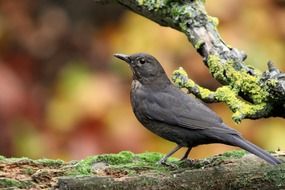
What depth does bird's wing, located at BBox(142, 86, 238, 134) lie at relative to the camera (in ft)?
17.4

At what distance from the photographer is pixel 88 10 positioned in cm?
796

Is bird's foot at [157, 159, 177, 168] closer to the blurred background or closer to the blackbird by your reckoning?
the blackbird

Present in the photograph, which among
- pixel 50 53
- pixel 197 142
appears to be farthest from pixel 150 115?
pixel 50 53

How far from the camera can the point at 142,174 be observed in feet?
16.3

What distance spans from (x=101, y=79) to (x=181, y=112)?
6.55 feet

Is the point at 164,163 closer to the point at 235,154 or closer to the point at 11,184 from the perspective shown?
the point at 235,154

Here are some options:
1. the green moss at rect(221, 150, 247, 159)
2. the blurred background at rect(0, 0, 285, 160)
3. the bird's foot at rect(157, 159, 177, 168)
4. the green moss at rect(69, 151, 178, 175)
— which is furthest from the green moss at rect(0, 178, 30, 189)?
the blurred background at rect(0, 0, 285, 160)

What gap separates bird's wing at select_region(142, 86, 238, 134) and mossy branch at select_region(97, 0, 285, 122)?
0.57ft

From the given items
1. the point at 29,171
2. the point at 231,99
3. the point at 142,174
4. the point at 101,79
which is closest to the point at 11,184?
the point at 29,171

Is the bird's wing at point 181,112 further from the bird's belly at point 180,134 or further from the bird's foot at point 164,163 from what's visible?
the bird's foot at point 164,163

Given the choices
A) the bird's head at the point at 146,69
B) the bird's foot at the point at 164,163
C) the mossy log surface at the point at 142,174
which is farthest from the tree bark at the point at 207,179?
the bird's head at the point at 146,69

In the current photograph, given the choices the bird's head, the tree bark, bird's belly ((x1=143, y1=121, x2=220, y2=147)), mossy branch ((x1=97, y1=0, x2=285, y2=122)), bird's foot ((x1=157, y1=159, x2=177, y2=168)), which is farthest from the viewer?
the bird's head

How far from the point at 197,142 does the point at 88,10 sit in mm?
2773

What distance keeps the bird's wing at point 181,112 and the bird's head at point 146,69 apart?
8.0 inches
